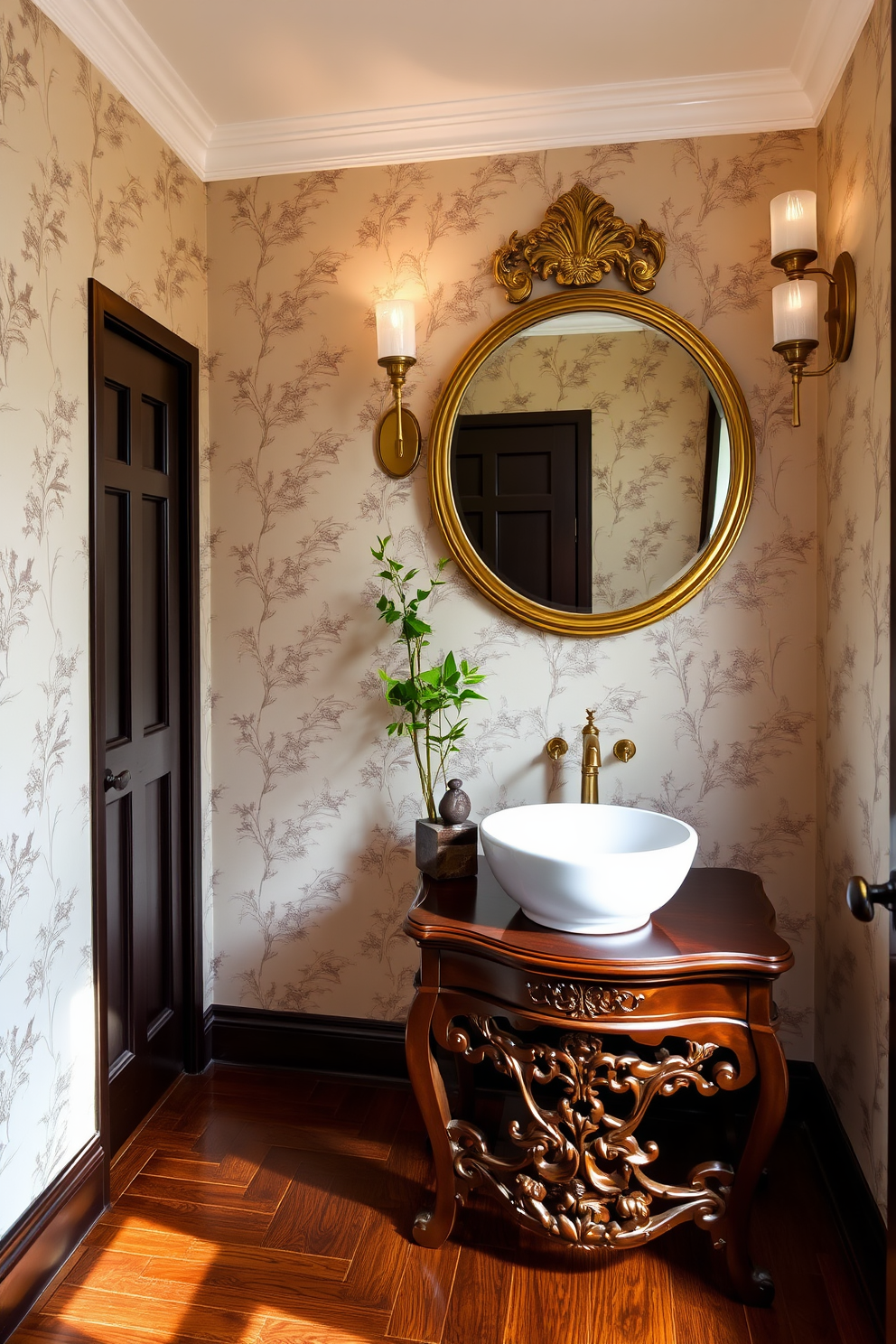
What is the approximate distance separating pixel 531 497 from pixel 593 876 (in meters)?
1.06

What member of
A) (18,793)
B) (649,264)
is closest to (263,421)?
(649,264)

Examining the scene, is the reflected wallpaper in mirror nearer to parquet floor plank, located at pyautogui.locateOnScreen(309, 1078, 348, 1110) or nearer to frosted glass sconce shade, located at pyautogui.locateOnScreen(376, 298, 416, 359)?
frosted glass sconce shade, located at pyautogui.locateOnScreen(376, 298, 416, 359)

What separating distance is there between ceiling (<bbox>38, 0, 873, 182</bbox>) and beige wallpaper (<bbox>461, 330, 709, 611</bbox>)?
52 cm

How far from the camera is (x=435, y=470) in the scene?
233cm

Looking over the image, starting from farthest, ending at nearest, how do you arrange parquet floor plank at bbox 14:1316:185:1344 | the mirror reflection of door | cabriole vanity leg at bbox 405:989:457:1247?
the mirror reflection of door → cabriole vanity leg at bbox 405:989:457:1247 → parquet floor plank at bbox 14:1316:185:1344

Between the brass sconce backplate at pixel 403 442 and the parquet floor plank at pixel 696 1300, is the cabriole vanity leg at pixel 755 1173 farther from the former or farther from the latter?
the brass sconce backplate at pixel 403 442

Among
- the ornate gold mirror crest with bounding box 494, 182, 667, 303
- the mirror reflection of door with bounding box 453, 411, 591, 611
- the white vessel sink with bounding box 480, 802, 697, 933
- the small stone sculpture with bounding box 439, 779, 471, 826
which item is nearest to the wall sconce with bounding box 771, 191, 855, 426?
the ornate gold mirror crest with bounding box 494, 182, 667, 303

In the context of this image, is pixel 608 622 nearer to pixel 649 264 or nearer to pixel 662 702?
pixel 662 702

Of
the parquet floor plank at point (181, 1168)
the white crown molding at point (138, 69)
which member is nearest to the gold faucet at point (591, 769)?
the parquet floor plank at point (181, 1168)

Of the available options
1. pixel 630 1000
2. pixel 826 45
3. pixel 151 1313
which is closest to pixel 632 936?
pixel 630 1000

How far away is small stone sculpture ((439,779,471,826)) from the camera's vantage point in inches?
82.1

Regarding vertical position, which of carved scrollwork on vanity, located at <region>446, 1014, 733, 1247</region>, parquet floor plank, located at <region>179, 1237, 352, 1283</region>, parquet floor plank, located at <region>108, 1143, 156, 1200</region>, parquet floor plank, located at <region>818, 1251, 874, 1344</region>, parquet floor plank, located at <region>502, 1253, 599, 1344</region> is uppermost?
carved scrollwork on vanity, located at <region>446, 1014, 733, 1247</region>

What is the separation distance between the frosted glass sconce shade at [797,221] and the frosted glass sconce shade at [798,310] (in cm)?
7

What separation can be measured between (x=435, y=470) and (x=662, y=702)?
0.83m
